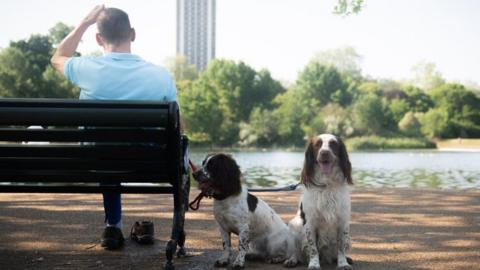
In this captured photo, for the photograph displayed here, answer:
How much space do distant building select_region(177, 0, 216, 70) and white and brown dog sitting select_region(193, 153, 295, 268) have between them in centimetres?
14050

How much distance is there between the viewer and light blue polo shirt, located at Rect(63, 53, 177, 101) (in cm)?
420

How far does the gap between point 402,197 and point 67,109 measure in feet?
24.6

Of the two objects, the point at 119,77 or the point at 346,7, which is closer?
the point at 119,77

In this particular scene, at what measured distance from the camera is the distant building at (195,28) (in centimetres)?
14425

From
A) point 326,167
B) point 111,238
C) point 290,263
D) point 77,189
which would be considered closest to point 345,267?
point 290,263

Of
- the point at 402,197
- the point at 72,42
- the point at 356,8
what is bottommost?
the point at 402,197

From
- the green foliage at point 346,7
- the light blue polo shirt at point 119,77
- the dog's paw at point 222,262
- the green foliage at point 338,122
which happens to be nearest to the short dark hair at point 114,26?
the light blue polo shirt at point 119,77

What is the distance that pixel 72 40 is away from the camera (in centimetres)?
429

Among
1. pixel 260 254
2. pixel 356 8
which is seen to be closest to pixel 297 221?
pixel 260 254

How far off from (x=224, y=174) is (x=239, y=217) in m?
0.40

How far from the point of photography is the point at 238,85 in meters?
88.1

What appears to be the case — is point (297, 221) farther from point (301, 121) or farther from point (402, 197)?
point (301, 121)

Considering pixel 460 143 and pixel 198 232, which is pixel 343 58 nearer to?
pixel 460 143

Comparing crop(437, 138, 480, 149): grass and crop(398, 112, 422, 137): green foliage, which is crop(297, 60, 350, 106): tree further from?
crop(437, 138, 480, 149): grass
